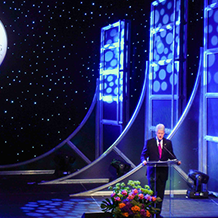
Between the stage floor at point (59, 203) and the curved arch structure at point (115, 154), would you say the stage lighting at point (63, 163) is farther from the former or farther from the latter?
the stage floor at point (59, 203)

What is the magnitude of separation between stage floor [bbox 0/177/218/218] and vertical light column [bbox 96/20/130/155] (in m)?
1.60

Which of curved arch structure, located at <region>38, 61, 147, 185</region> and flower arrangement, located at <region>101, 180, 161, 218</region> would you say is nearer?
flower arrangement, located at <region>101, 180, 161, 218</region>

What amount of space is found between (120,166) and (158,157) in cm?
261

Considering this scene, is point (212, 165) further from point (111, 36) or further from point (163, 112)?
point (111, 36)

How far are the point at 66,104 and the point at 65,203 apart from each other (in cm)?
334

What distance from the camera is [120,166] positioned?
7.24m

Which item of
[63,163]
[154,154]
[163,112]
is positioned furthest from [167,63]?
[63,163]

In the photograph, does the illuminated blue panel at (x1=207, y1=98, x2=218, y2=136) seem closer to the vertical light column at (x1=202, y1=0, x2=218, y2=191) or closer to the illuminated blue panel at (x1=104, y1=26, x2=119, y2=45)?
the vertical light column at (x1=202, y1=0, x2=218, y2=191)

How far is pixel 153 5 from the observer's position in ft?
24.5

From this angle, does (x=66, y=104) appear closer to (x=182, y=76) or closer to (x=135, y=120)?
(x=135, y=120)

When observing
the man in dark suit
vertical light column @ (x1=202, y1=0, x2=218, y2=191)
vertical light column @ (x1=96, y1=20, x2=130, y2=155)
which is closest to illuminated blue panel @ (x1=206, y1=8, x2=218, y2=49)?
vertical light column @ (x1=202, y1=0, x2=218, y2=191)

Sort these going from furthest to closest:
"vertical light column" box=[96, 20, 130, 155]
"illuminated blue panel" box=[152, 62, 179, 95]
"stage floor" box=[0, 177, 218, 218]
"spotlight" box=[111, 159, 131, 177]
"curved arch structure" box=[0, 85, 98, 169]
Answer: "curved arch structure" box=[0, 85, 98, 169] < "vertical light column" box=[96, 20, 130, 155] < "spotlight" box=[111, 159, 131, 177] < "illuminated blue panel" box=[152, 62, 179, 95] < "stage floor" box=[0, 177, 218, 218]

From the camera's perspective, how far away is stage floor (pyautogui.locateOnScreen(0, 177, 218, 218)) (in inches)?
184

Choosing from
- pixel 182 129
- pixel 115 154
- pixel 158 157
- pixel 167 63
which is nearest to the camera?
pixel 158 157
